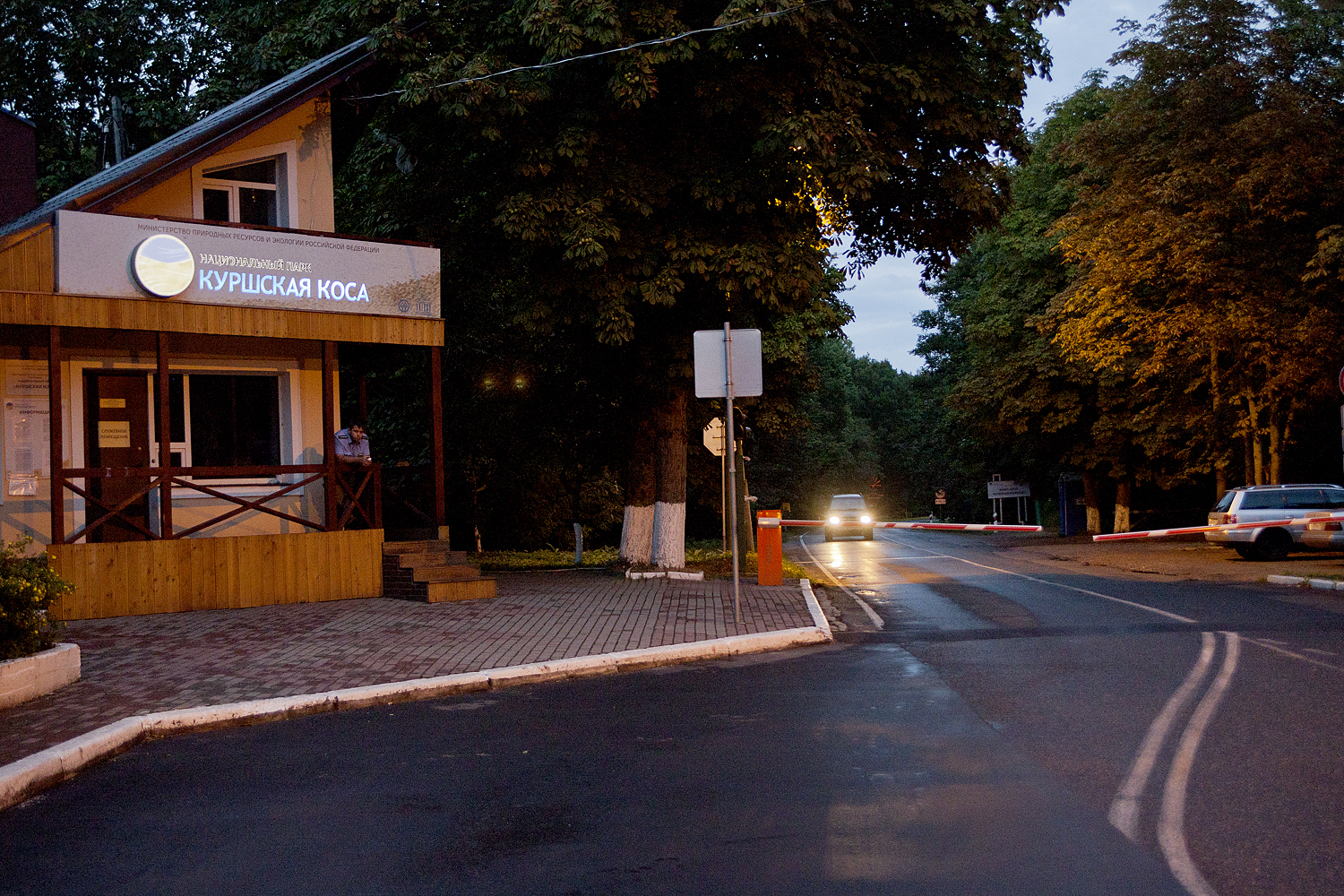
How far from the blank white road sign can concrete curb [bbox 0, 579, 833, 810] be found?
2660 mm

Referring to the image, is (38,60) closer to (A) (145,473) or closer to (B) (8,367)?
(B) (8,367)

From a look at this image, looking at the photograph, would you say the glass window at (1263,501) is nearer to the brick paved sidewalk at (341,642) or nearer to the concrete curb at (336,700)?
the brick paved sidewalk at (341,642)

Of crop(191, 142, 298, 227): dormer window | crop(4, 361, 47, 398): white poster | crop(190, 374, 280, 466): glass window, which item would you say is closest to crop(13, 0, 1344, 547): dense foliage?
crop(191, 142, 298, 227): dormer window

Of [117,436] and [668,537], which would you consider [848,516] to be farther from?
[117,436]

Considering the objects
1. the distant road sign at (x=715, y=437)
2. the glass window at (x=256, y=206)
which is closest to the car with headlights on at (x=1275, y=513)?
the distant road sign at (x=715, y=437)

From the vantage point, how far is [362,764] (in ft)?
22.9

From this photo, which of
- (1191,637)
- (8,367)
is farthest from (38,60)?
(1191,637)

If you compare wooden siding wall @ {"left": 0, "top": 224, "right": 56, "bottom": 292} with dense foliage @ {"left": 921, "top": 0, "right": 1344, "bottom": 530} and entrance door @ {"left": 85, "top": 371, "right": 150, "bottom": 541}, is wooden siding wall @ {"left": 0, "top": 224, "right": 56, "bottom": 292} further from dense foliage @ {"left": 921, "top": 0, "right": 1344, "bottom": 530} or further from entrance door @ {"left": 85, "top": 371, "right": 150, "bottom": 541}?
dense foliage @ {"left": 921, "top": 0, "right": 1344, "bottom": 530}

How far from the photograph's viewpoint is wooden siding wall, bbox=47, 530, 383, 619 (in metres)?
13.6

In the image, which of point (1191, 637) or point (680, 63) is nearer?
point (1191, 637)

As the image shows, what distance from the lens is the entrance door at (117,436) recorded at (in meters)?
16.1

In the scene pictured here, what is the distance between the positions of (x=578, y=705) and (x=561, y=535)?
3086 cm

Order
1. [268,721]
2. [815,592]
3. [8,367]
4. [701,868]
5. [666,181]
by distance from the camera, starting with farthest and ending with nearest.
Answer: [815,592], [666,181], [8,367], [268,721], [701,868]

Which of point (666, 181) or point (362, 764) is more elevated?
point (666, 181)
